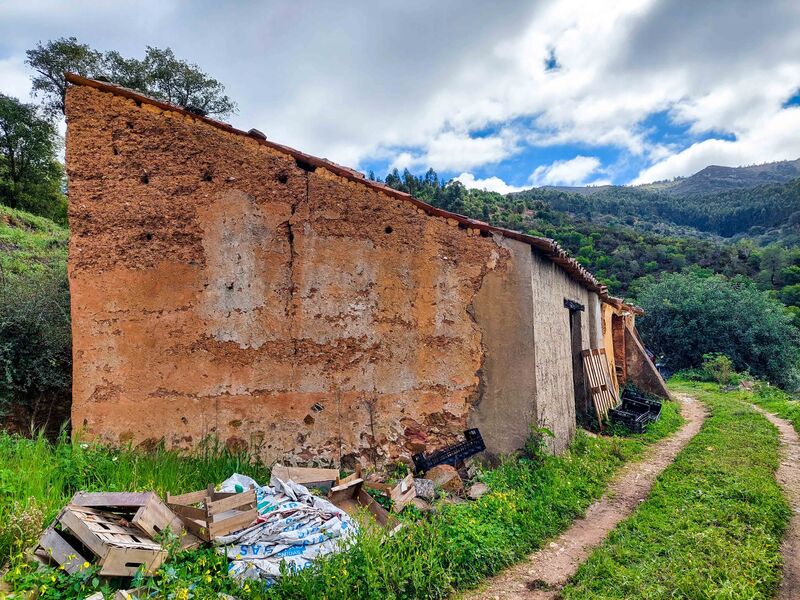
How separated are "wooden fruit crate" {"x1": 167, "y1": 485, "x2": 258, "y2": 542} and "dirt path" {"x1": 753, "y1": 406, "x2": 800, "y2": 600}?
4.65 metres

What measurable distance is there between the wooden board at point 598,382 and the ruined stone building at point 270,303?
3977 mm

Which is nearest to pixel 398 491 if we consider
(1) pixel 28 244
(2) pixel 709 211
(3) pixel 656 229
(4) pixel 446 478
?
(4) pixel 446 478

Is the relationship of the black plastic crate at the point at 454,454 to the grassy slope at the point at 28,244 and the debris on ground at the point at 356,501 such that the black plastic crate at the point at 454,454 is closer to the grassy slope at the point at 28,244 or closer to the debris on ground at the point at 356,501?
the debris on ground at the point at 356,501

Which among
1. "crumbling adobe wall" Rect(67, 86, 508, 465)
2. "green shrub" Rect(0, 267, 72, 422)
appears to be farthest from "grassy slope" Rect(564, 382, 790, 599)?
"green shrub" Rect(0, 267, 72, 422)

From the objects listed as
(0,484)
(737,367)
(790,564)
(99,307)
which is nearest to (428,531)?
(790,564)

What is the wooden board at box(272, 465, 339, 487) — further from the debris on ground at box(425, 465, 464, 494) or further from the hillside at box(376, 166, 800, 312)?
the hillside at box(376, 166, 800, 312)

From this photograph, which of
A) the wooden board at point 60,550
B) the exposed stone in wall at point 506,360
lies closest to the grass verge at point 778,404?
the exposed stone in wall at point 506,360

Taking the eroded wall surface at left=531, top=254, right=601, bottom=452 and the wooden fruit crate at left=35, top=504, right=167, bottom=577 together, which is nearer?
the wooden fruit crate at left=35, top=504, right=167, bottom=577

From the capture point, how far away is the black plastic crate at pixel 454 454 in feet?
20.0

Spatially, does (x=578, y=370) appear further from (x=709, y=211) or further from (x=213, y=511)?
(x=709, y=211)

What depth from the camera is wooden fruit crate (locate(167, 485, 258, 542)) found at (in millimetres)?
3953

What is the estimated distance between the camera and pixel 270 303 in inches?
234

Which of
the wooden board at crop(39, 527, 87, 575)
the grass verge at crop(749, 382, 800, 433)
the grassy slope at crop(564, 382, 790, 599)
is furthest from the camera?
the grass verge at crop(749, 382, 800, 433)

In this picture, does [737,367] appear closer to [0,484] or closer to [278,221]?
[278,221]
